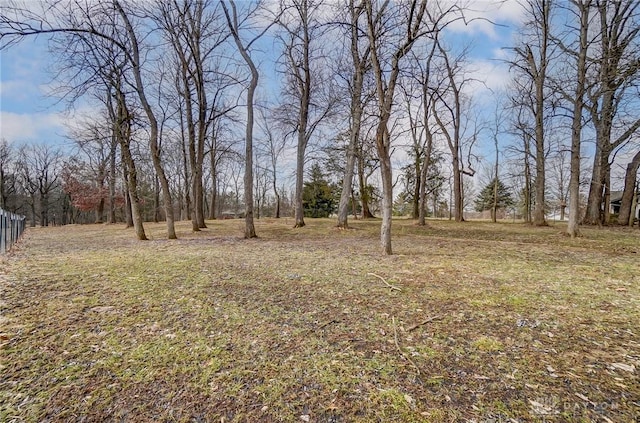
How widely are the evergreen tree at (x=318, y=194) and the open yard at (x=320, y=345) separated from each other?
19841 millimetres

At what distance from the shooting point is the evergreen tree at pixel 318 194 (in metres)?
24.4

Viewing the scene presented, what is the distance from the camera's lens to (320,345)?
8.14 feet

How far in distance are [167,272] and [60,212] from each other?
39.7 metres

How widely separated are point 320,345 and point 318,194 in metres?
22.3

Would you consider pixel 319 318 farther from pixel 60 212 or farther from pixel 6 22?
pixel 60 212

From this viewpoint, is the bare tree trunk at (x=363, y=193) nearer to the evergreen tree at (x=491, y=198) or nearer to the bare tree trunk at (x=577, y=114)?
the bare tree trunk at (x=577, y=114)

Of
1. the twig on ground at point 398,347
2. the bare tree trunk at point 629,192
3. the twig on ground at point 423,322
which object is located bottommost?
the twig on ground at point 398,347

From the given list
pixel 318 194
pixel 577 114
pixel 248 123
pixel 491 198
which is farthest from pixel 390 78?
pixel 491 198

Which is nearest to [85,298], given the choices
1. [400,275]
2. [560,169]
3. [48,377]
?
[48,377]

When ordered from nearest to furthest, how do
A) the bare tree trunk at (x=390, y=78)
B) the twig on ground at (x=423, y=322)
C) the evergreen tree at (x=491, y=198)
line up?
the twig on ground at (x=423, y=322) < the bare tree trunk at (x=390, y=78) < the evergreen tree at (x=491, y=198)

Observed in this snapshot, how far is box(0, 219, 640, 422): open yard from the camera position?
1.78m

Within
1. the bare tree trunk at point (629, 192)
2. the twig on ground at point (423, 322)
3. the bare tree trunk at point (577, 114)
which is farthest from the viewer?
the bare tree trunk at point (629, 192)

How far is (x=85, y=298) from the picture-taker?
348cm

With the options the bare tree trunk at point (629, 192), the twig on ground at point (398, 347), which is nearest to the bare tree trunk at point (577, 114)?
the bare tree trunk at point (629, 192)
